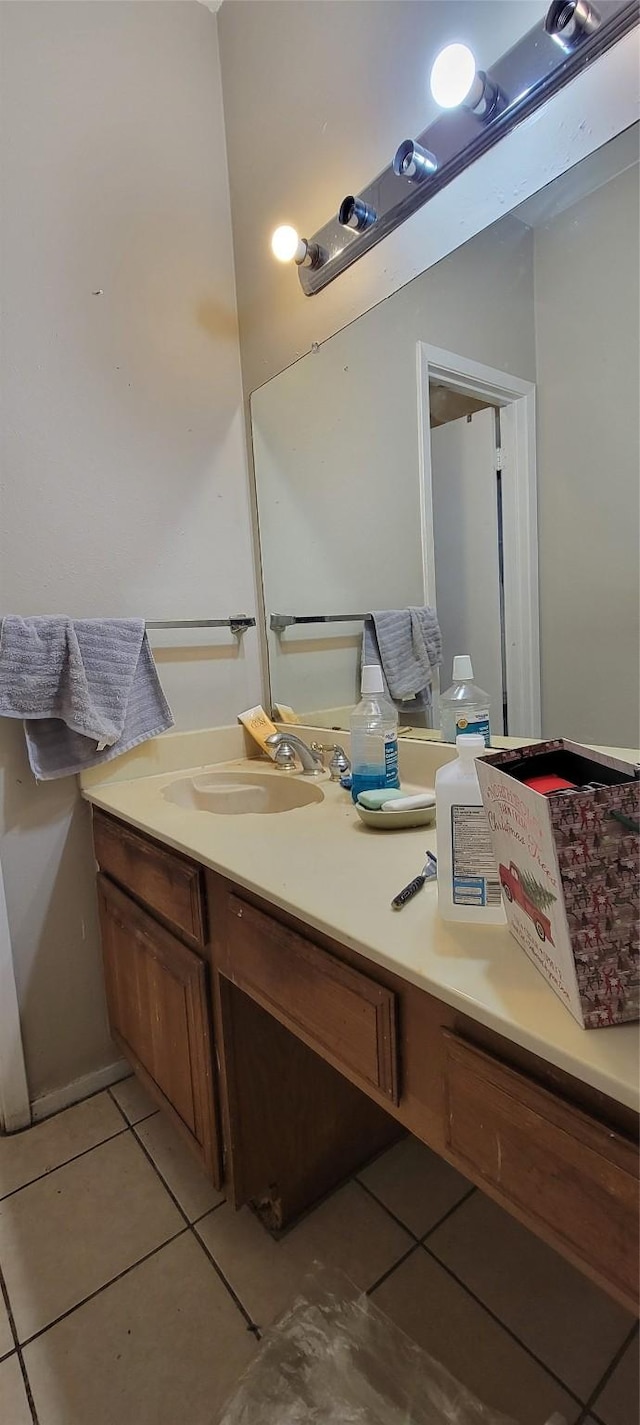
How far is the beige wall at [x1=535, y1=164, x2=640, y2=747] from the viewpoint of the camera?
0.77 m

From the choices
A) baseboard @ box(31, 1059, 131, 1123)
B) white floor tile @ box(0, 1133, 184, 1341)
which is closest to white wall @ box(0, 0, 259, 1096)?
baseboard @ box(31, 1059, 131, 1123)

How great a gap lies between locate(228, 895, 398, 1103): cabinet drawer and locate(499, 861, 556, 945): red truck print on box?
18cm

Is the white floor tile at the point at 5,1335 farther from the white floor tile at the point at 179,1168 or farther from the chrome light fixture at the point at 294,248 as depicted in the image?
the chrome light fixture at the point at 294,248

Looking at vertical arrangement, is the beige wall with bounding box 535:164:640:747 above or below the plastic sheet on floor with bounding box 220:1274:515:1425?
above

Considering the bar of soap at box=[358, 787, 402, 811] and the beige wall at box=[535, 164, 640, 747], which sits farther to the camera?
the bar of soap at box=[358, 787, 402, 811]

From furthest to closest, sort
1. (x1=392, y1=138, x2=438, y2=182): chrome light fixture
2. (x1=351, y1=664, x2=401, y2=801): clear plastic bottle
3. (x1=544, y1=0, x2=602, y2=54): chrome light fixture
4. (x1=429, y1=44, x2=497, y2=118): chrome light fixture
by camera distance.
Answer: (x1=351, y1=664, x2=401, y2=801): clear plastic bottle
(x1=392, y1=138, x2=438, y2=182): chrome light fixture
(x1=429, y1=44, x2=497, y2=118): chrome light fixture
(x1=544, y1=0, x2=602, y2=54): chrome light fixture

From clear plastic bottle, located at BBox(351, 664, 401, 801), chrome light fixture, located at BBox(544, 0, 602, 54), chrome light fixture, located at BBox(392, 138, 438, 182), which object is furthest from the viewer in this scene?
clear plastic bottle, located at BBox(351, 664, 401, 801)

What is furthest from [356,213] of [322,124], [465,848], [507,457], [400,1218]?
[400,1218]

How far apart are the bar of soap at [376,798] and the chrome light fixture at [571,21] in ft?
3.35

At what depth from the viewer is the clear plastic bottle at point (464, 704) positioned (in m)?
0.98

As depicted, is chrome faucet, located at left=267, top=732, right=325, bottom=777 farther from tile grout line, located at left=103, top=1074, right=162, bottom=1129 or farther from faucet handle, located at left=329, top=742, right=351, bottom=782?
tile grout line, located at left=103, top=1074, right=162, bottom=1129

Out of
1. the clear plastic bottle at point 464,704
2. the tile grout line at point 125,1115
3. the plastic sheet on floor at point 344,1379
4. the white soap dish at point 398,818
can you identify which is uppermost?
the clear plastic bottle at point 464,704

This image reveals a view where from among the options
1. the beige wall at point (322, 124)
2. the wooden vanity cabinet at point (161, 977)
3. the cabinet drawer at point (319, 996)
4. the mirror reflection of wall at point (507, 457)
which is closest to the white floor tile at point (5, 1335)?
the wooden vanity cabinet at point (161, 977)

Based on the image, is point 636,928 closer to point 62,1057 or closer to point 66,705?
point 66,705
